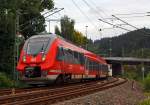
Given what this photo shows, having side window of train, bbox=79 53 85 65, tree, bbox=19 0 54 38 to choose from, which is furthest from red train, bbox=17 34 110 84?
tree, bbox=19 0 54 38

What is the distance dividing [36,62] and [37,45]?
130 cm

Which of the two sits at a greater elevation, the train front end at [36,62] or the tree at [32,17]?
the tree at [32,17]

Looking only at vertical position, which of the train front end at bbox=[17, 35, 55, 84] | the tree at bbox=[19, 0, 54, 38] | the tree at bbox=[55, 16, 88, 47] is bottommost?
the train front end at bbox=[17, 35, 55, 84]

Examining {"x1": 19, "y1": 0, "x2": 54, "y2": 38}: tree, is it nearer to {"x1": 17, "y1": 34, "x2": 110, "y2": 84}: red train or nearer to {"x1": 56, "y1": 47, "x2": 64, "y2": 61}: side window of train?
{"x1": 17, "y1": 34, "x2": 110, "y2": 84}: red train

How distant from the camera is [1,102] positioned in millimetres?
17797

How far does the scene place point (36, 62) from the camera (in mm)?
27781

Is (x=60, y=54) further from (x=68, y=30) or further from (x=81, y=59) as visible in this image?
(x=68, y=30)

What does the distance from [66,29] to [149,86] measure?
76.1 meters

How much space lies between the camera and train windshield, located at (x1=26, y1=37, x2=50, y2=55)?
28266mm


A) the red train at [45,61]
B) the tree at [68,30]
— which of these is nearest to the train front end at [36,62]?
the red train at [45,61]

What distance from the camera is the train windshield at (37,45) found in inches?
1113

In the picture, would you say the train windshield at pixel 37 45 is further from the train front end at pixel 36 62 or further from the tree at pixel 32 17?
the tree at pixel 32 17

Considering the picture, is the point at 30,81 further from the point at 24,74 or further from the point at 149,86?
the point at 149,86

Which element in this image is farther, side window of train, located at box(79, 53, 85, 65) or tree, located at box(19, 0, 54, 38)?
tree, located at box(19, 0, 54, 38)
